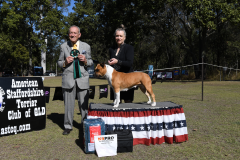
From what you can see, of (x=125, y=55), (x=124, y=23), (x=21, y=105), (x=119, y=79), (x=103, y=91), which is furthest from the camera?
(x=124, y=23)

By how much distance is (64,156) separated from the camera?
368cm

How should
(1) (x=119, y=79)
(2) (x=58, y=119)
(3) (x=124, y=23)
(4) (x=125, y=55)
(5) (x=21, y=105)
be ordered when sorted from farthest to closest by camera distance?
1. (3) (x=124, y=23)
2. (2) (x=58, y=119)
3. (5) (x=21, y=105)
4. (4) (x=125, y=55)
5. (1) (x=119, y=79)

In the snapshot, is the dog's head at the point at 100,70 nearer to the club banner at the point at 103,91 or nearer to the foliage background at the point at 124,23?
the club banner at the point at 103,91

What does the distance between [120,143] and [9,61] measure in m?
68.5

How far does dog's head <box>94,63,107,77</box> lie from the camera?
13.9 feet

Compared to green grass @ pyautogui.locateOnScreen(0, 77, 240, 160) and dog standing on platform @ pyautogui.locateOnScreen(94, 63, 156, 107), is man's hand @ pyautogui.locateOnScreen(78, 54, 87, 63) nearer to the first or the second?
dog standing on platform @ pyautogui.locateOnScreen(94, 63, 156, 107)

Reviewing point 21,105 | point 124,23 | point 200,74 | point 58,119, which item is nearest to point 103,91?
point 58,119

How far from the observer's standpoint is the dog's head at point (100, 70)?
13.9 ft

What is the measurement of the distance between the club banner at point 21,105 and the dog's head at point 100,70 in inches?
80.8

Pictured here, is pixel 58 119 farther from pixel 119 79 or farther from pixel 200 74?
pixel 200 74

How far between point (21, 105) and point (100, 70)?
7.88 feet

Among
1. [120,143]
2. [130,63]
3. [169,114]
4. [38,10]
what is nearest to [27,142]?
[120,143]

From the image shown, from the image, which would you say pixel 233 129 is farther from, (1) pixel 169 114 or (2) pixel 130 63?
(2) pixel 130 63

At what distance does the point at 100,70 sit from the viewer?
426 centimetres
